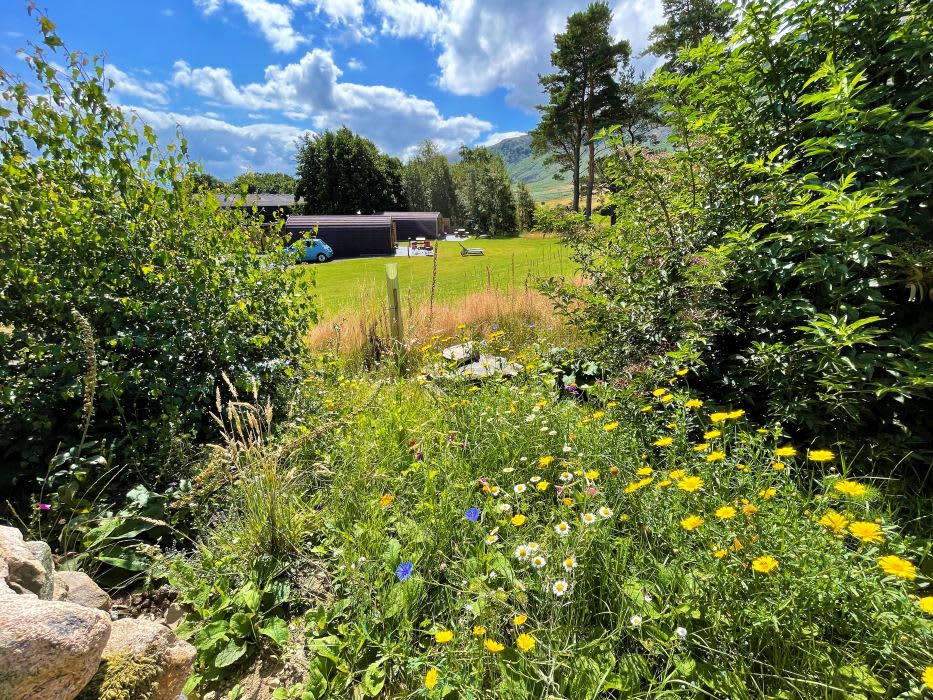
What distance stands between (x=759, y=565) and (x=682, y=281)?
197 centimetres

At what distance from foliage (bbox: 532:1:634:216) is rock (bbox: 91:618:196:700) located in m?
27.5

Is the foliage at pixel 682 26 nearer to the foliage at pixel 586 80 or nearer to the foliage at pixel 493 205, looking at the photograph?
the foliage at pixel 586 80

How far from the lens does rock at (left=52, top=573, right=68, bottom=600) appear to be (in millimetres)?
1487

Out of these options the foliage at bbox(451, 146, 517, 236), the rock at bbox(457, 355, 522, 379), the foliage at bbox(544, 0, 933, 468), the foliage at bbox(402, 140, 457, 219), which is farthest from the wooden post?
the foliage at bbox(402, 140, 457, 219)

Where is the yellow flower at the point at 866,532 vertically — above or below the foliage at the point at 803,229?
below

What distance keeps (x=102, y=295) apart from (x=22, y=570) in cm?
163

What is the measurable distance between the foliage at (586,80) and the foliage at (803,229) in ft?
81.7

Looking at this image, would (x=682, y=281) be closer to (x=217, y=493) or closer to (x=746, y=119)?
(x=746, y=119)

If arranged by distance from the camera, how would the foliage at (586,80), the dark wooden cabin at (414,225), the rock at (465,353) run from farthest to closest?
A: 1. the dark wooden cabin at (414,225)
2. the foliage at (586,80)
3. the rock at (465,353)

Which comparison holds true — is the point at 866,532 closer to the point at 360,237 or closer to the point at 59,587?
the point at 59,587

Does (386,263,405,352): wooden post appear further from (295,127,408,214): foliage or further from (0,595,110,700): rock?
(295,127,408,214): foliage

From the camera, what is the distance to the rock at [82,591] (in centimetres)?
161

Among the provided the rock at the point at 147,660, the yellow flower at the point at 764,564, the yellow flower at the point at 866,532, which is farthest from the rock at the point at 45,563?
the yellow flower at the point at 866,532

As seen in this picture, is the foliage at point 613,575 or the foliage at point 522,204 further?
the foliage at point 522,204
